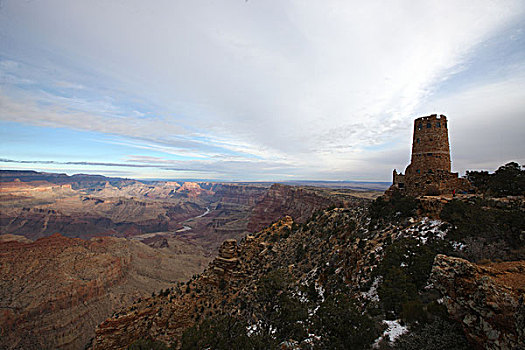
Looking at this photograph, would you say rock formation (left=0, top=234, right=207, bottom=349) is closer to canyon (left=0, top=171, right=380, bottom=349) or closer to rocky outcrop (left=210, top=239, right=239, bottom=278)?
canyon (left=0, top=171, right=380, bottom=349)

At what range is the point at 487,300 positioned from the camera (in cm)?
466

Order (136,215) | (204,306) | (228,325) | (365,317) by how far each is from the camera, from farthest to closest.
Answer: (136,215) < (204,306) < (228,325) < (365,317)

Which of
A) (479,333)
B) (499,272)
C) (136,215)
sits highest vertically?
(499,272)

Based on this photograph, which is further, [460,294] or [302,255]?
[302,255]

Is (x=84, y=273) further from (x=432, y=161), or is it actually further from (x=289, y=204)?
(x=432, y=161)

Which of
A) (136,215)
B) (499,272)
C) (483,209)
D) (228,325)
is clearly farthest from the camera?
(136,215)

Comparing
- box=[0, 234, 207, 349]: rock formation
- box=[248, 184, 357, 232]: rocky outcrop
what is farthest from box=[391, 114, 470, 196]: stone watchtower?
box=[0, 234, 207, 349]: rock formation

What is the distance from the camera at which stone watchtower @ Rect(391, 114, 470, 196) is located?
564 inches

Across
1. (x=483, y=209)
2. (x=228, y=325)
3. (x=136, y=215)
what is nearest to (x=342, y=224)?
(x=483, y=209)

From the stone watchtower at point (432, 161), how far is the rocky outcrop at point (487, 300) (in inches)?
391

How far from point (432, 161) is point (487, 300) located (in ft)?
41.2

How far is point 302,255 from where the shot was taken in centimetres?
1902

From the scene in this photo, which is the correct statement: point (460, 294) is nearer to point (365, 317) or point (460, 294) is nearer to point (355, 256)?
point (365, 317)

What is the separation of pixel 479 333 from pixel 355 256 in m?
8.62
